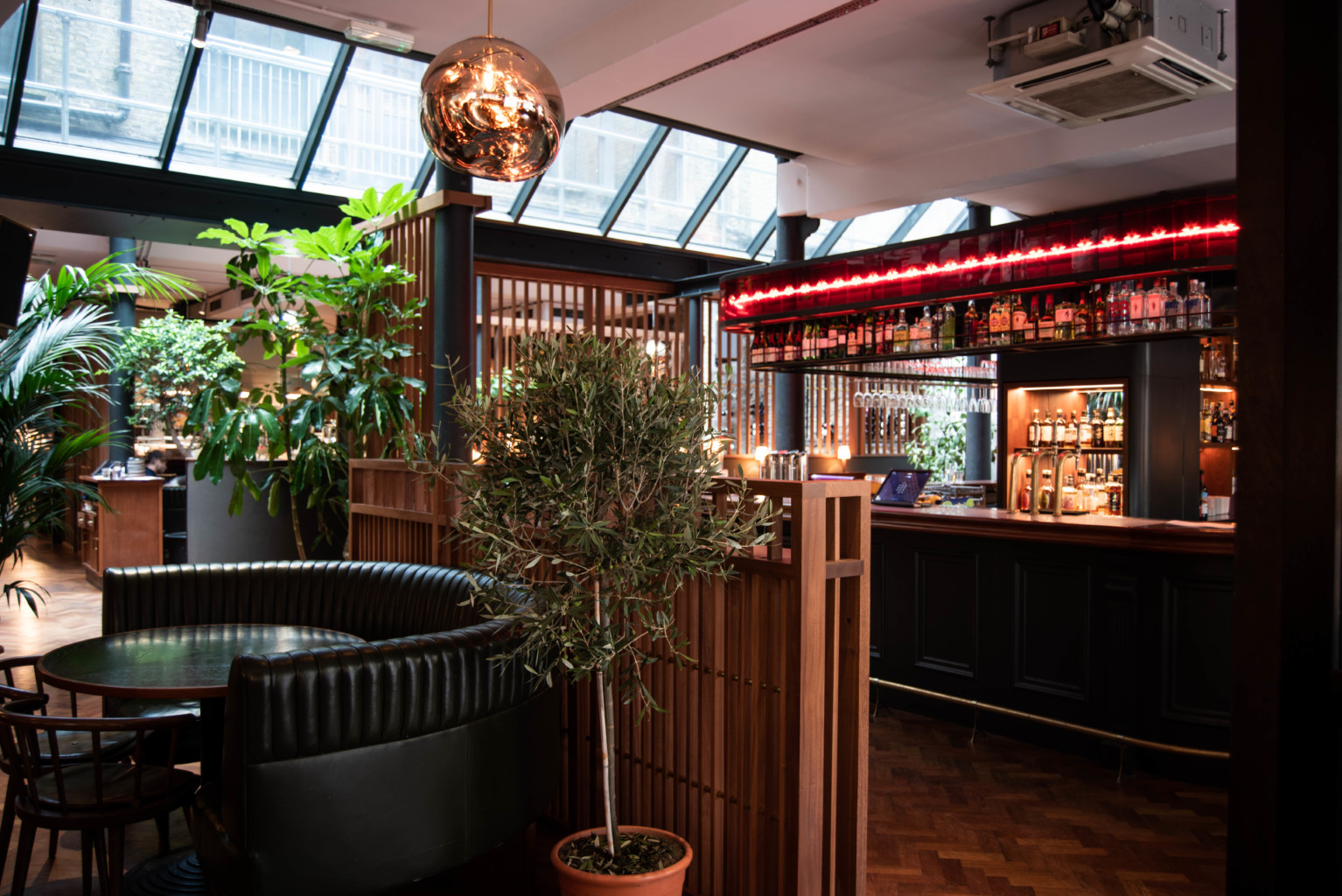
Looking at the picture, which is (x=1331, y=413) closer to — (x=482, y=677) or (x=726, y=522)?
(x=726, y=522)

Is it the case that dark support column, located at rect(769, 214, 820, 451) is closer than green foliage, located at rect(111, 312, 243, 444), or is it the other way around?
dark support column, located at rect(769, 214, 820, 451)

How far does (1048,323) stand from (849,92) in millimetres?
1947

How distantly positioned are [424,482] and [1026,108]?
356 cm

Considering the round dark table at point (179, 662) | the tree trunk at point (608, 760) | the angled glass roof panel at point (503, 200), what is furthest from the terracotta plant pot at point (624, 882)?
the angled glass roof panel at point (503, 200)

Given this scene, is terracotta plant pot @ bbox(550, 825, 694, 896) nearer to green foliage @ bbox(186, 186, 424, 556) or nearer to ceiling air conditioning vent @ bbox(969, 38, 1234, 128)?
green foliage @ bbox(186, 186, 424, 556)

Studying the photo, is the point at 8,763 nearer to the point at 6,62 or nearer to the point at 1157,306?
the point at 1157,306

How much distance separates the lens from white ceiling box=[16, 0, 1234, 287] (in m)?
4.81

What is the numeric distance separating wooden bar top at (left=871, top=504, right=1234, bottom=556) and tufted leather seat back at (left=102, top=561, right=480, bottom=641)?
7.91 feet

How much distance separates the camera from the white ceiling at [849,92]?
15.8 ft

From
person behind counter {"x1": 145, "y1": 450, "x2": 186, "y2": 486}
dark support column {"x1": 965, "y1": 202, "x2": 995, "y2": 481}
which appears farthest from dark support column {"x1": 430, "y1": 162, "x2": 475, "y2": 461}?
dark support column {"x1": 965, "y1": 202, "x2": 995, "y2": 481}

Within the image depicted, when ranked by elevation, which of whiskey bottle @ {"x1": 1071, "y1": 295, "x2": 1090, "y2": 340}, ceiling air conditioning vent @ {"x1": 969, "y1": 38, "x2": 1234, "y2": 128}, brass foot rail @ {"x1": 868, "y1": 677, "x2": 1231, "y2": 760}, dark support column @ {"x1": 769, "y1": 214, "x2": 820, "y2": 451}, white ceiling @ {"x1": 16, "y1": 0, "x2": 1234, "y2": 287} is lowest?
brass foot rail @ {"x1": 868, "y1": 677, "x2": 1231, "y2": 760}

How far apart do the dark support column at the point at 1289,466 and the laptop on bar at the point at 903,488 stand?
11.0ft

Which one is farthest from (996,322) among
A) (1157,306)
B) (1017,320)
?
(1157,306)

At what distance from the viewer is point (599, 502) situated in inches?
95.0
